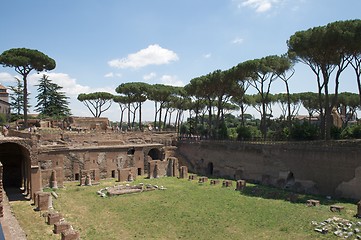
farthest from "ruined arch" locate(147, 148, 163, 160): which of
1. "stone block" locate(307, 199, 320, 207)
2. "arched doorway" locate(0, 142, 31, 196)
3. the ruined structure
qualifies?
"stone block" locate(307, 199, 320, 207)

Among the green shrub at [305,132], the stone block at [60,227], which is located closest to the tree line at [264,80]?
the green shrub at [305,132]

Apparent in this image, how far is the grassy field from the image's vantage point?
42.8 ft

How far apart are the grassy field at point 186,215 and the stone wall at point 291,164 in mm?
2206

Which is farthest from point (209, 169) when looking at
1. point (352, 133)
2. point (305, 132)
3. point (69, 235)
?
point (69, 235)

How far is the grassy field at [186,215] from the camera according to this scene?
13031 mm

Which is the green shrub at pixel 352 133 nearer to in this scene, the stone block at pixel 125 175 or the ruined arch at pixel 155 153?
the stone block at pixel 125 175

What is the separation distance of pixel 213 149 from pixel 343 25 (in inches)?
573

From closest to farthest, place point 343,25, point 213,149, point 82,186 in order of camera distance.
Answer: point 343,25 < point 82,186 < point 213,149

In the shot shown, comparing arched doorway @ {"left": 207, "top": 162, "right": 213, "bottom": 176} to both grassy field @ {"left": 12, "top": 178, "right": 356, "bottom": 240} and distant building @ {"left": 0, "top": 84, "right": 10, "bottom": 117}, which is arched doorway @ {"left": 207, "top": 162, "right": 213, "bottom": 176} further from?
distant building @ {"left": 0, "top": 84, "right": 10, "bottom": 117}

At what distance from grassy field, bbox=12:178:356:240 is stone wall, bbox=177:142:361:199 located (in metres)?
2.21

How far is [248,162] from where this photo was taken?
25.8 meters

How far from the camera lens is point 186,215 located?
1555 centimetres

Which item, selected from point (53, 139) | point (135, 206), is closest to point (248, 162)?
point (135, 206)

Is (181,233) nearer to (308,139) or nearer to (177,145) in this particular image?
(308,139)
